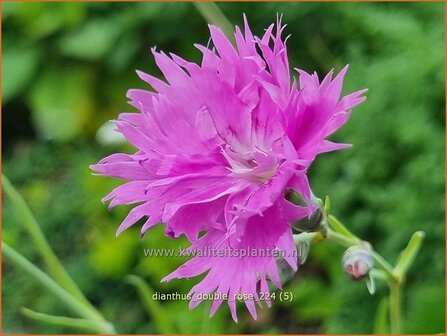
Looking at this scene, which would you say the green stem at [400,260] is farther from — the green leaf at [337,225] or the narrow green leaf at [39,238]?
the narrow green leaf at [39,238]

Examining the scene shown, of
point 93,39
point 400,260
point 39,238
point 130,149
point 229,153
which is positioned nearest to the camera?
point 229,153

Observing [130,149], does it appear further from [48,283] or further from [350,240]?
[350,240]

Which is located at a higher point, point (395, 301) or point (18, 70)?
point (18, 70)

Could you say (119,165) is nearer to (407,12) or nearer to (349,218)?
(349,218)

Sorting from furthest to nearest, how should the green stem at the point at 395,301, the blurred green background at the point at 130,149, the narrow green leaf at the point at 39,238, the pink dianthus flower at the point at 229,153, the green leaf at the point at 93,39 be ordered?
the green leaf at the point at 93,39 → the blurred green background at the point at 130,149 → the narrow green leaf at the point at 39,238 → the green stem at the point at 395,301 → the pink dianthus flower at the point at 229,153

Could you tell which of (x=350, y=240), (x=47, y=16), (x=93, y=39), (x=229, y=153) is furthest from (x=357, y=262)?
(x=47, y=16)

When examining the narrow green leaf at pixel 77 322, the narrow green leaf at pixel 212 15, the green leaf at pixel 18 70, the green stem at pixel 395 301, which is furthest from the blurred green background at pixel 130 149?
the narrow green leaf at pixel 212 15

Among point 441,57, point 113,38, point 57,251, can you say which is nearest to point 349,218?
point 441,57

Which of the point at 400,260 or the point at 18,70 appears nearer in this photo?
the point at 400,260

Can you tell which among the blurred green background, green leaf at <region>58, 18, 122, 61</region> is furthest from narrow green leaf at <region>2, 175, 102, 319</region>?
green leaf at <region>58, 18, 122, 61</region>
